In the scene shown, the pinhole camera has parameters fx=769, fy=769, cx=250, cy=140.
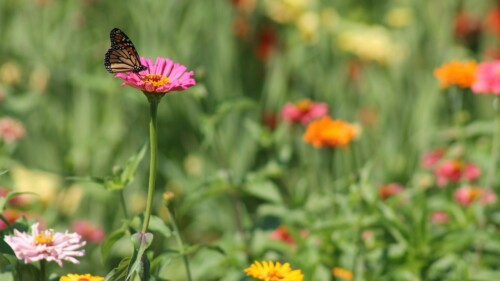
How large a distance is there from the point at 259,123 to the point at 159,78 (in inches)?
73.5

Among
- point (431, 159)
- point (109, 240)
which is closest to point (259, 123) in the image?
point (431, 159)

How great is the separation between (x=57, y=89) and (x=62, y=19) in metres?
0.51

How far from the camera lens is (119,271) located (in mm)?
1134

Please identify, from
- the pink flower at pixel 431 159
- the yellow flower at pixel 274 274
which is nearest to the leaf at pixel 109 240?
the yellow flower at pixel 274 274

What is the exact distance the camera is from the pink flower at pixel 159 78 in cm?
104

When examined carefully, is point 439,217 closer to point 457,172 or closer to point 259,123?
point 457,172

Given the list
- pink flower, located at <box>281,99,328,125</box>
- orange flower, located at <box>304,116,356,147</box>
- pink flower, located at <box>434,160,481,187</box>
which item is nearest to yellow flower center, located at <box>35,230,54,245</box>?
orange flower, located at <box>304,116,356,147</box>

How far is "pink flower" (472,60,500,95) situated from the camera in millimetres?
1803

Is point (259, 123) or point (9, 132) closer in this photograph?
point (9, 132)

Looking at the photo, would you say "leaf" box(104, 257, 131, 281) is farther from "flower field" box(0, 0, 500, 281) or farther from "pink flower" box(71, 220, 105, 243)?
"pink flower" box(71, 220, 105, 243)

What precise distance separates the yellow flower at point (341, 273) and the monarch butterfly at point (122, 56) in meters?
0.83

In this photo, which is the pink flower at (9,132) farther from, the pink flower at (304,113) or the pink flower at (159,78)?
the pink flower at (159,78)

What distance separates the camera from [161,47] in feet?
9.29

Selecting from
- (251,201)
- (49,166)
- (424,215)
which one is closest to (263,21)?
(251,201)
